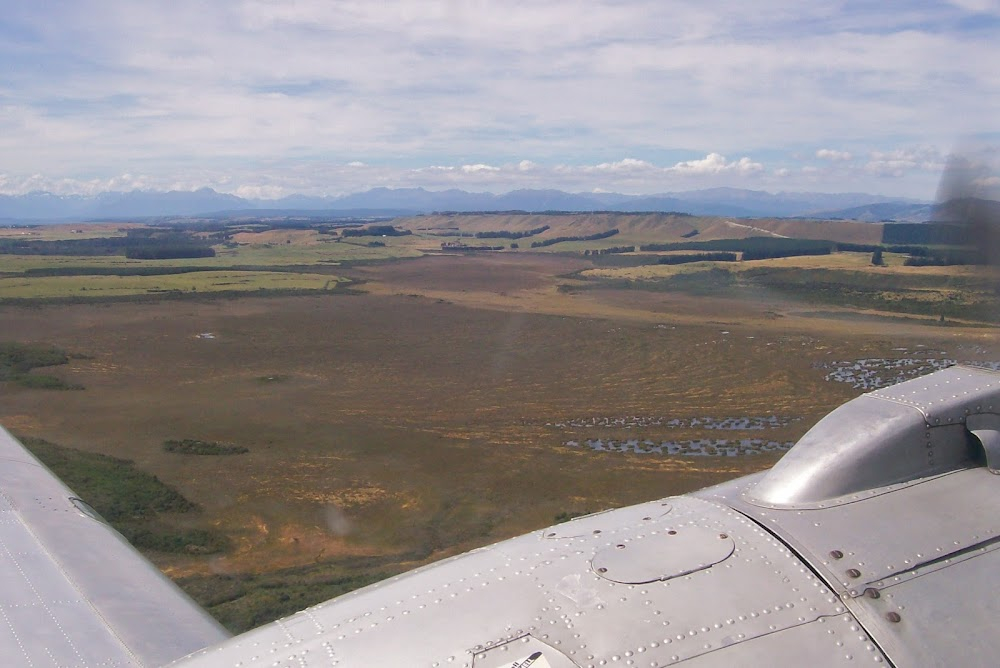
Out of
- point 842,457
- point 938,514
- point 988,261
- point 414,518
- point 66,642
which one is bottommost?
point 414,518

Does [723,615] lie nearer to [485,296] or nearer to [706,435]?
[706,435]

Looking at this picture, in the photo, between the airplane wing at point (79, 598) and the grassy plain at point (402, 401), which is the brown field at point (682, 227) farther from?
the airplane wing at point (79, 598)

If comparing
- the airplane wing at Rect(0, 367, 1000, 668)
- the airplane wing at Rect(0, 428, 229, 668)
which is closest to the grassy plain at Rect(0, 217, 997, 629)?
the airplane wing at Rect(0, 428, 229, 668)

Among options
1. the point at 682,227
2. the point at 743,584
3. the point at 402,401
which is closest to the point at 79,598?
the point at 743,584

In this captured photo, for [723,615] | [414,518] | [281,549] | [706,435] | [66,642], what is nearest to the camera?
[723,615]

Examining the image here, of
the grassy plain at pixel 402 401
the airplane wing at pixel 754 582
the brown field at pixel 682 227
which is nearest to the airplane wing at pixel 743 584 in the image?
the airplane wing at pixel 754 582

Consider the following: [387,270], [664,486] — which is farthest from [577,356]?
[387,270]
